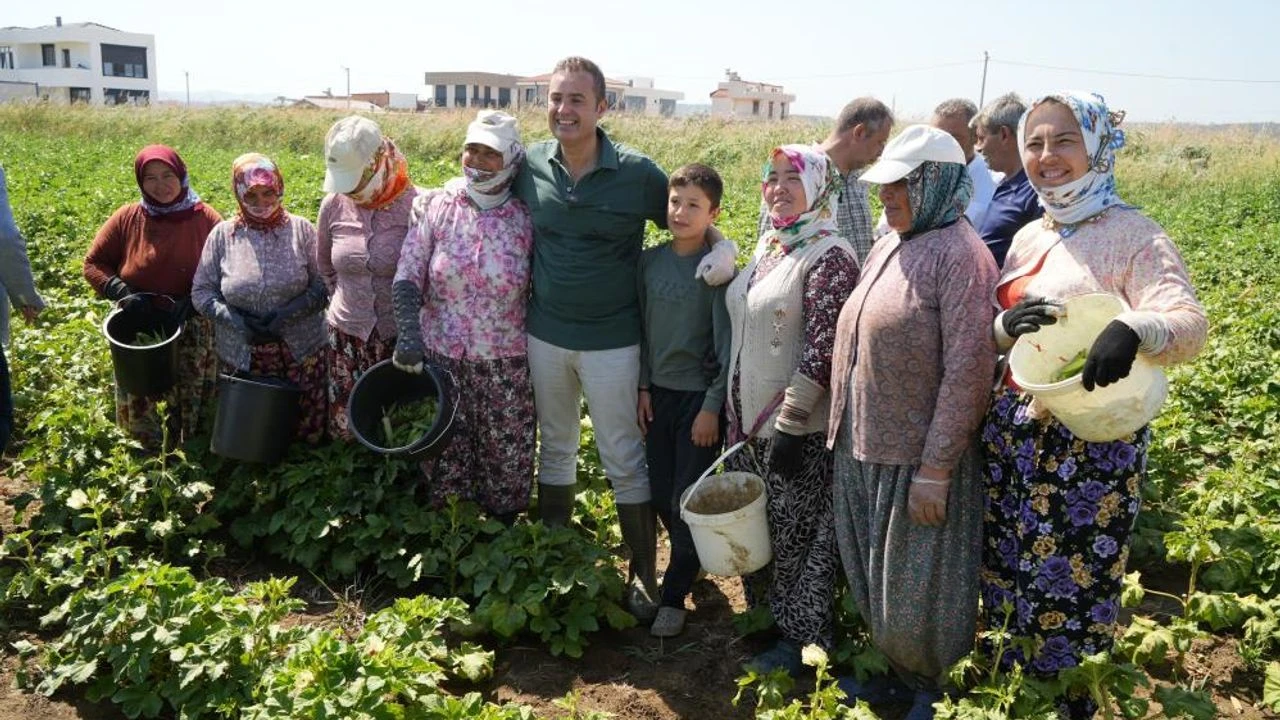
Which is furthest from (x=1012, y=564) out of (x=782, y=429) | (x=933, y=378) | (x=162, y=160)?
(x=162, y=160)

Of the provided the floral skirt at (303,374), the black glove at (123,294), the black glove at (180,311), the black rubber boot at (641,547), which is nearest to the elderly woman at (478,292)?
the black rubber boot at (641,547)

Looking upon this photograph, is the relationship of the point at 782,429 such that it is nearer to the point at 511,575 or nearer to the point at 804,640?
the point at 804,640

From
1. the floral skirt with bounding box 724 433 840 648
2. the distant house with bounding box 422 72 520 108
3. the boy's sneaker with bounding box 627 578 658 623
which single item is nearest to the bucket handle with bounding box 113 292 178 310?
the boy's sneaker with bounding box 627 578 658 623

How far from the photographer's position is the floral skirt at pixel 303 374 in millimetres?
4102

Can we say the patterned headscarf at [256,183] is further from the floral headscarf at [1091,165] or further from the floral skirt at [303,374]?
the floral headscarf at [1091,165]

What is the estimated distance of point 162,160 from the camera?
4.14m

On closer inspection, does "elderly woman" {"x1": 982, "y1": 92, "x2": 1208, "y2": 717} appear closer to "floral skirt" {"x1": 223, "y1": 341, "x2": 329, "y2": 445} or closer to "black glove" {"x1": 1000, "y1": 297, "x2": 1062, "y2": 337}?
"black glove" {"x1": 1000, "y1": 297, "x2": 1062, "y2": 337}

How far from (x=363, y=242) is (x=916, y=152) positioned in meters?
2.14

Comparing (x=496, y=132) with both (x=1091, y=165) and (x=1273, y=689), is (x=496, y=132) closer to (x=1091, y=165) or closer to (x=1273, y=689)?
(x=1091, y=165)

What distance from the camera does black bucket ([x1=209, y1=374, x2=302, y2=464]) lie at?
3812 millimetres

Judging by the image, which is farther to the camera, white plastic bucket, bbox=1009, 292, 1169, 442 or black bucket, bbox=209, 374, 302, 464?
black bucket, bbox=209, 374, 302, 464

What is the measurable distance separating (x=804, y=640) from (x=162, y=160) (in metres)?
3.21

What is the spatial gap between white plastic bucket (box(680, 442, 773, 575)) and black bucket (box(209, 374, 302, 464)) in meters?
1.77

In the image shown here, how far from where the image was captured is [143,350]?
3959 mm
